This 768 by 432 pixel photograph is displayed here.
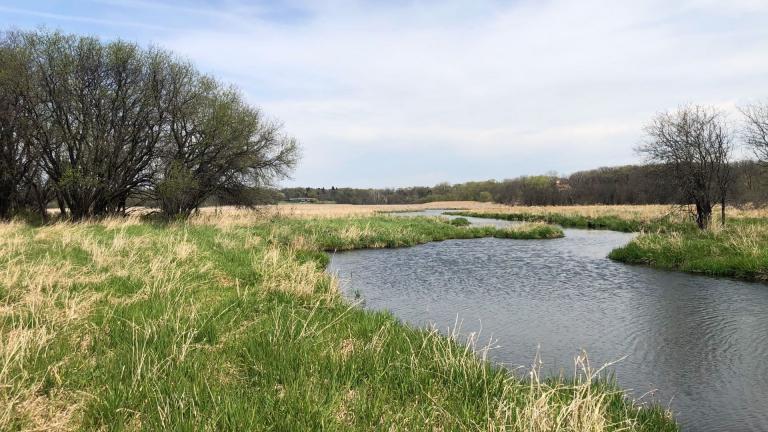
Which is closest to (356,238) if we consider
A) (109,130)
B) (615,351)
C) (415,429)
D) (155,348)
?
(109,130)

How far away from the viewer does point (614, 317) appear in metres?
9.93

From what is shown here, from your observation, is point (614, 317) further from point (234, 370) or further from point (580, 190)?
point (580, 190)

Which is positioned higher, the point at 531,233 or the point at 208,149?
the point at 208,149

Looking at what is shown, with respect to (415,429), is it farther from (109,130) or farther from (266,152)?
(266,152)

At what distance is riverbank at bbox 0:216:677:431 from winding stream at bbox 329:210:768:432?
4.15 ft

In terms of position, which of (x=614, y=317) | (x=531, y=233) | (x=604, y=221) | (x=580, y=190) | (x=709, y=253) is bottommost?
(x=614, y=317)

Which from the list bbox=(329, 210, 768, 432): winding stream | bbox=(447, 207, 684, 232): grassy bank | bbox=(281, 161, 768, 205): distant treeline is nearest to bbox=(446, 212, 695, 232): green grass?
bbox=(447, 207, 684, 232): grassy bank

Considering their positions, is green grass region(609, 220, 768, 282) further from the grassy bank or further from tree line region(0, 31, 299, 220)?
tree line region(0, 31, 299, 220)

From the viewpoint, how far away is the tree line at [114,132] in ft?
71.8

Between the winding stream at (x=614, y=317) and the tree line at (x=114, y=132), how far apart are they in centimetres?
1373

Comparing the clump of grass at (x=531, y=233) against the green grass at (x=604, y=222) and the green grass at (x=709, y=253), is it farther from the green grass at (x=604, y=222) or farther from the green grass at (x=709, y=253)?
the green grass at (x=709, y=253)

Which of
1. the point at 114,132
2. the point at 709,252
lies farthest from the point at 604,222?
the point at 114,132

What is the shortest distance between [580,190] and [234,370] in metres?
86.9

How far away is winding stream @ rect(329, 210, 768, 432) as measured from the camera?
623 cm
